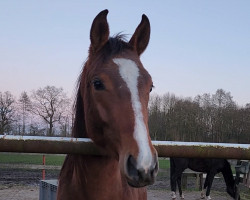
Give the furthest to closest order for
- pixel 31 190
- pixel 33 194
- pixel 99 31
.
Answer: pixel 31 190, pixel 33 194, pixel 99 31

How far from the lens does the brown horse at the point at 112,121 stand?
5.72 ft

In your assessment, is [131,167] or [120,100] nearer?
[131,167]

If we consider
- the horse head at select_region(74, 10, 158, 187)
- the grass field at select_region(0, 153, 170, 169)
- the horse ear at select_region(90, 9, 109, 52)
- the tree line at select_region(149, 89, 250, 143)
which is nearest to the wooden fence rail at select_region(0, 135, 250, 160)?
the horse head at select_region(74, 10, 158, 187)

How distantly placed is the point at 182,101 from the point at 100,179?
44.2 meters

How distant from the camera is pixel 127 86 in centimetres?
203

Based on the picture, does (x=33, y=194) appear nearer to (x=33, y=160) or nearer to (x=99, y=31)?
(x=99, y=31)

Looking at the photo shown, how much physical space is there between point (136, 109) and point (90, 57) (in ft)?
2.75

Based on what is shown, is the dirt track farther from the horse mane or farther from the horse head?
the horse head

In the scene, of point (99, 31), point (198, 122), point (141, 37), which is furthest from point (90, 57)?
point (198, 122)

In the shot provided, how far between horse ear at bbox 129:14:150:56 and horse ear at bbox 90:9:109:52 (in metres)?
A: 0.24

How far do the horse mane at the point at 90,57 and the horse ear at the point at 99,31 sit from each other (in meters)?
0.05

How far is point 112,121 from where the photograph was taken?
6.61ft

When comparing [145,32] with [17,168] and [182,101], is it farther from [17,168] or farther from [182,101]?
[182,101]

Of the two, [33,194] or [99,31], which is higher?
[99,31]
